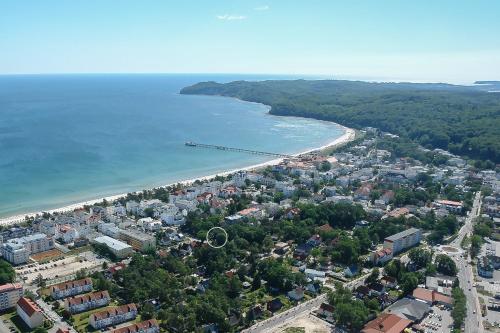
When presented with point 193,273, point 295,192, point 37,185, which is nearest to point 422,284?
point 193,273

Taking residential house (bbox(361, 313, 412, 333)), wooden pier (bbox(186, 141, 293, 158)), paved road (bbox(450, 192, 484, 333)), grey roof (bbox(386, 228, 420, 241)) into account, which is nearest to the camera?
residential house (bbox(361, 313, 412, 333))

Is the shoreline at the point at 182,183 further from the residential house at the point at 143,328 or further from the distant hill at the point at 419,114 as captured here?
the residential house at the point at 143,328

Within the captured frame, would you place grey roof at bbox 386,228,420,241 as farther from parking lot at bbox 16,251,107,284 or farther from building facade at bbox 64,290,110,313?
parking lot at bbox 16,251,107,284

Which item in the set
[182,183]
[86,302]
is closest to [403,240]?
[86,302]

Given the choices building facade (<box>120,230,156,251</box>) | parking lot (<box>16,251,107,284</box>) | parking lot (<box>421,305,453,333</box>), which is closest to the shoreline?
parking lot (<box>16,251,107,284</box>)

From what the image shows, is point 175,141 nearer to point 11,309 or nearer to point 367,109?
point 367,109

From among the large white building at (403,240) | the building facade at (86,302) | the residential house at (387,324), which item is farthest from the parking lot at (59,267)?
the large white building at (403,240)
